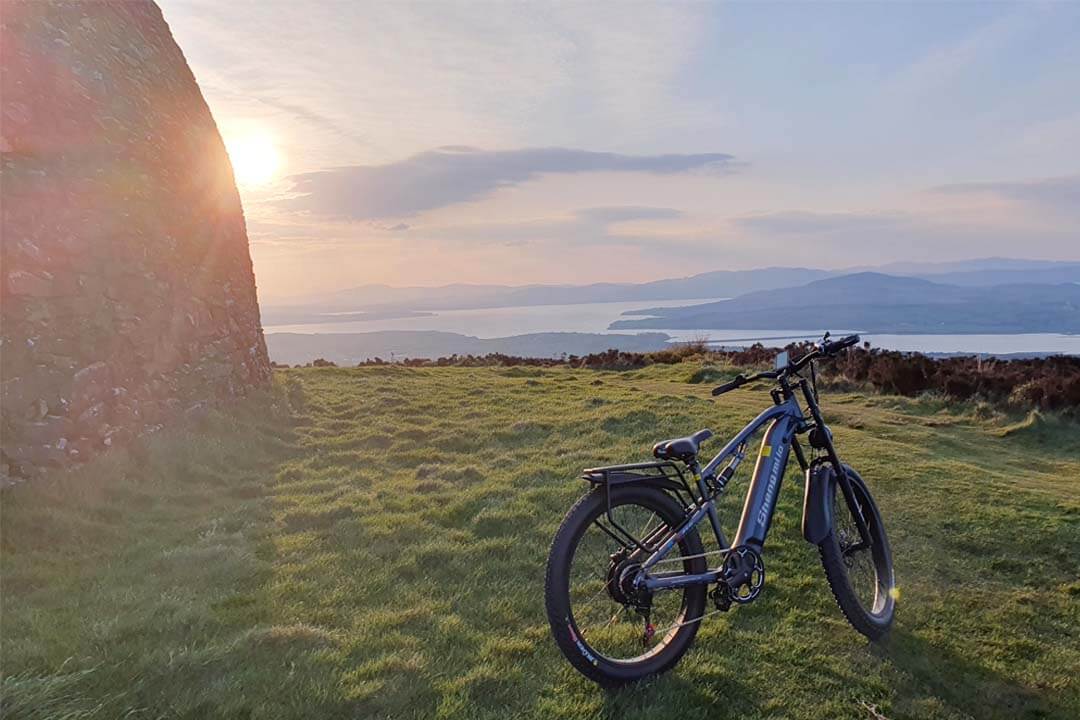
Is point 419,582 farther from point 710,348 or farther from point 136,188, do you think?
point 710,348

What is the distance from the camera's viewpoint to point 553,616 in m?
3.93

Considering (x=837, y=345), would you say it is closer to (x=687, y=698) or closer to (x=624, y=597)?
(x=624, y=597)

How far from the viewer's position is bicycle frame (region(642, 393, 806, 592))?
430 cm

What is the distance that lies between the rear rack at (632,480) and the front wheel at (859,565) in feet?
4.30

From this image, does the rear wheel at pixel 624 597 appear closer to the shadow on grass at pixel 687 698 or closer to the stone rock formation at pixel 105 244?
the shadow on grass at pixel 687 698

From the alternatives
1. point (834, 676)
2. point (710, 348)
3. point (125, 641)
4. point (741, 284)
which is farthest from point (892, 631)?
point (741, 284)

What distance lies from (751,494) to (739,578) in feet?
1.98

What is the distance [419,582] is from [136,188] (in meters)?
8.67

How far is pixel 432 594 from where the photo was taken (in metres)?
5.62

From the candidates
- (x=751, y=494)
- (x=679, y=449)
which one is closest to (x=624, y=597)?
(x=679, y=449)

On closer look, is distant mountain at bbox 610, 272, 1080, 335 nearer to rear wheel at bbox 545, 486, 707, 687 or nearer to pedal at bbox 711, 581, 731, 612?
pedal at bbox 711, 581, 731, 612

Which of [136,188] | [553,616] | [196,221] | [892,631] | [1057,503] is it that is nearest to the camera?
[553,616]

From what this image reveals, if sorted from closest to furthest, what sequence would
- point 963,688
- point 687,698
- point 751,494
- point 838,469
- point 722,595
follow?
point 687,698, point 963,688, point 722,595, point 751,494, point 838,469

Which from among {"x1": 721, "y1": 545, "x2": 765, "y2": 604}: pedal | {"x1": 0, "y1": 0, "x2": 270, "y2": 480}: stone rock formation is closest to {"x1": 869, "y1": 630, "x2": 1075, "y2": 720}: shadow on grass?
{"x1": 721, "y1": 545, "x2": 765, "y2": 604}: pedal
